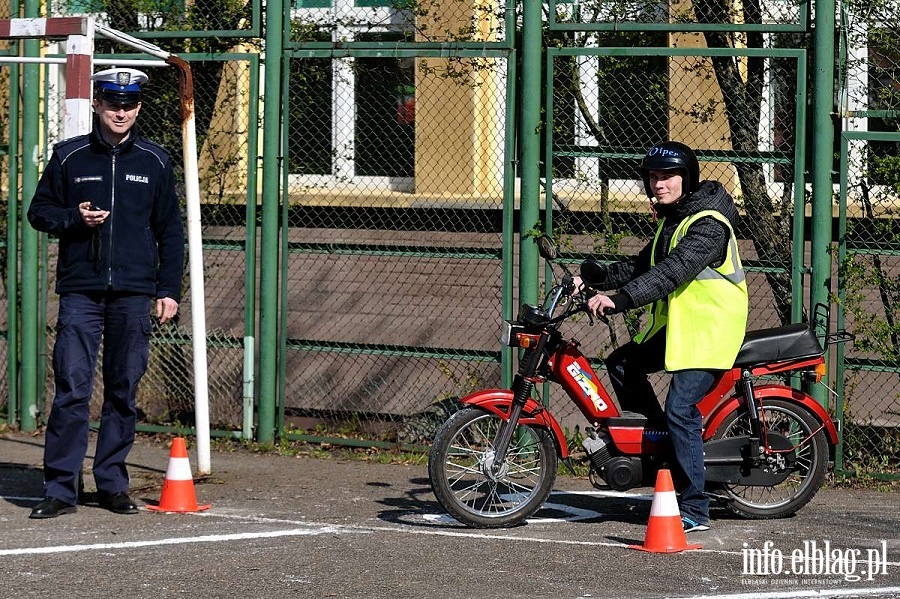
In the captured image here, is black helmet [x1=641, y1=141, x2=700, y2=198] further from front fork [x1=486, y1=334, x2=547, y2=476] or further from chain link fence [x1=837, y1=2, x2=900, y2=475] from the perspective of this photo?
chain link fence [x1=837, y1=2, x2=900, y2=475]

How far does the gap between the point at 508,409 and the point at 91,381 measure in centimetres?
214

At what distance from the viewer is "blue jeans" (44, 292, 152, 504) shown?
694cm

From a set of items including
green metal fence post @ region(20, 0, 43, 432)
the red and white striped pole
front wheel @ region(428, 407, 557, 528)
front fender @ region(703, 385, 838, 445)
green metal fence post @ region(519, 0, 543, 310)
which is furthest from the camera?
green metal fence post @ region(20, 0, 43, 432)

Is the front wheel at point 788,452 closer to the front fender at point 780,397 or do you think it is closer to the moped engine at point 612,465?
the front fender at point 780,397

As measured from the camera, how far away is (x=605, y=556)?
20.2 feet

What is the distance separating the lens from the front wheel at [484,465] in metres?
6.63

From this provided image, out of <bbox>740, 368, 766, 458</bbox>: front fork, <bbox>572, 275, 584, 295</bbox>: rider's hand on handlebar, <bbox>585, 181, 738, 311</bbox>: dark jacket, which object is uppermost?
<bbox>585, 181, 738, 311</bbox>: dark jacket

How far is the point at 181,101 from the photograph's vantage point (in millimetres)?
7887

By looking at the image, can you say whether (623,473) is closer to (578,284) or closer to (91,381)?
(578,284)

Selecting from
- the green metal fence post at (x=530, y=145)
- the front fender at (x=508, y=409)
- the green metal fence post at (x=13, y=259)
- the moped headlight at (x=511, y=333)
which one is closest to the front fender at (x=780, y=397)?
the front fender at (x=508, y=409)

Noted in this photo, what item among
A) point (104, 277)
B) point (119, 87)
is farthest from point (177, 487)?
point (119, 87)

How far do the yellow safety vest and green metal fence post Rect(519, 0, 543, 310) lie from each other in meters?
2.00

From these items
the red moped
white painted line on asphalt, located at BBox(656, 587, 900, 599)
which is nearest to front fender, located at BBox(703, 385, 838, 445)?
the red moped

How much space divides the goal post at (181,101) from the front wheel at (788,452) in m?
3.04
